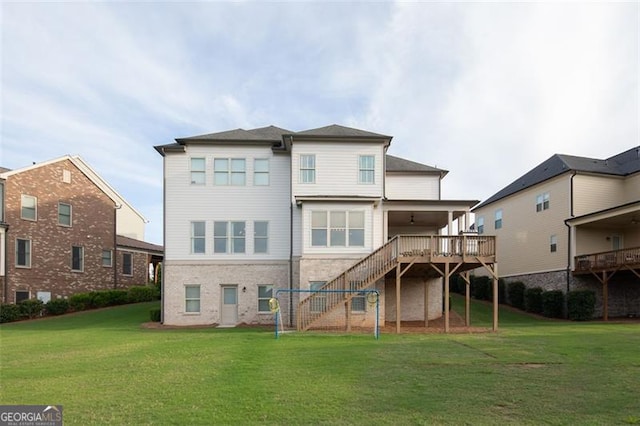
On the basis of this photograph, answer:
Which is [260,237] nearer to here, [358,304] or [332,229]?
[332,229]

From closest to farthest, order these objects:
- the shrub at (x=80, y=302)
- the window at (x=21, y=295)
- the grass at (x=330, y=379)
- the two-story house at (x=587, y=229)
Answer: the grass at (x=330, y=379)
the two-story house at (x=587, y=229)
the window at (x=21, y=295)
the shrub at (x=80, y=302)

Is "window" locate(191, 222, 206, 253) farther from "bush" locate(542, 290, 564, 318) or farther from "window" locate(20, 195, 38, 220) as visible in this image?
"bush" locate(542, 290, 564, 318)

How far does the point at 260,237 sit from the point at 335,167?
16.4 feet

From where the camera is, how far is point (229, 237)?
21625mm

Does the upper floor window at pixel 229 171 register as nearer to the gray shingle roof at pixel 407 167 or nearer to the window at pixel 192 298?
the window at pixel 192 298

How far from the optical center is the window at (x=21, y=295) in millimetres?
25383

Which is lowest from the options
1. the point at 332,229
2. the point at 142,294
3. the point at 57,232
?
the point at 142,294

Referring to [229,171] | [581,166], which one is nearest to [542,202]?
[581,166]

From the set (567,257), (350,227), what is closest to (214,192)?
(350,227)

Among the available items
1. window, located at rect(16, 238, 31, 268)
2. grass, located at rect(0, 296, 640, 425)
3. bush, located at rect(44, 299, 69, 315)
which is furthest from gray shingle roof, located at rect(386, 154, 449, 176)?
window, located at rect(16, 238, 31, 268)

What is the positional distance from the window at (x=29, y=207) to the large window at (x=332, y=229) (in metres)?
18.0

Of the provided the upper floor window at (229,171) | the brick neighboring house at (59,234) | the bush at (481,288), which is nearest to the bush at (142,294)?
the brick neighboring house at (59,234)

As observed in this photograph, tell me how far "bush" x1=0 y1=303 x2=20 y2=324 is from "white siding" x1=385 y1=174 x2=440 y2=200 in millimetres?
20722

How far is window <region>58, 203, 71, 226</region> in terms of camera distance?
91.8 feet
